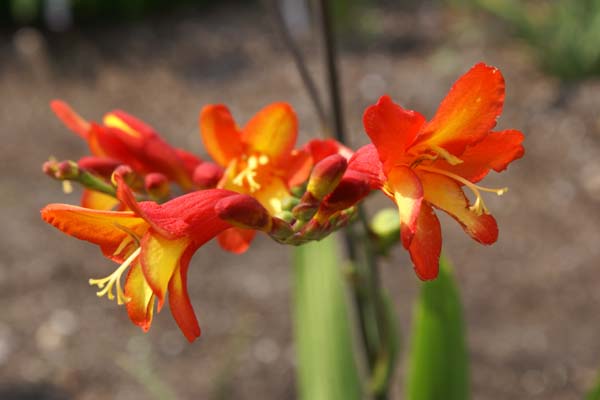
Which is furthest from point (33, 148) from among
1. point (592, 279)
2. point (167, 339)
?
point (592, 279)

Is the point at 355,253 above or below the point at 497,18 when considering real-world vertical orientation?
above

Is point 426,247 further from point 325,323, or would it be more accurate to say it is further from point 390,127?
point 325,323

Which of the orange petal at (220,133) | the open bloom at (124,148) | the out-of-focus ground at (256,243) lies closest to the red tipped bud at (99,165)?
the open bloom at (124,148)

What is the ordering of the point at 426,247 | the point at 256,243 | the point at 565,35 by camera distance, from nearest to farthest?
1. the point at 426,247
2. the point at 256,243
3. the point at 565,35

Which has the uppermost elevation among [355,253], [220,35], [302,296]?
[355,253]

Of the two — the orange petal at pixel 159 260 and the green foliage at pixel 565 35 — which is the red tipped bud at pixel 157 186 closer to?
the orange petal at pixel 159 260

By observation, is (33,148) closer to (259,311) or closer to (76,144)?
(76,144)

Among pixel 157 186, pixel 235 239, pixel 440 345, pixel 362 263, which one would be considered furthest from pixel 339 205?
pixel 440 345
